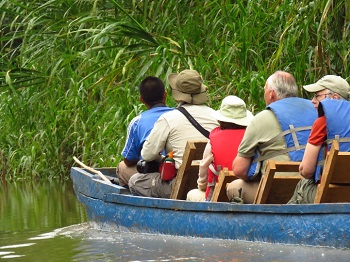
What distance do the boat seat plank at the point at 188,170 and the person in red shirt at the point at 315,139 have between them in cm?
120

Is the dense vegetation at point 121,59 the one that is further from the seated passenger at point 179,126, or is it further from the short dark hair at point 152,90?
the seated passenger at point 179,126

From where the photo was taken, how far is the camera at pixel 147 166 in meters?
9.08

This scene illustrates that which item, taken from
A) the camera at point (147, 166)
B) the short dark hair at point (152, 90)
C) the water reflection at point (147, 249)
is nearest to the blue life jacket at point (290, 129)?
the water reflection at point (147, 249)

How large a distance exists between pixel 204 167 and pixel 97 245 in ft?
3.39

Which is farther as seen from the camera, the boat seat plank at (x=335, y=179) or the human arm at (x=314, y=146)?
the human arm at (x=314, y=146)

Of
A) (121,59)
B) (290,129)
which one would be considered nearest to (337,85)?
(290,129)

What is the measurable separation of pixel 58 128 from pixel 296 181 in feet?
24.0

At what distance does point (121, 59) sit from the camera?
13047mm

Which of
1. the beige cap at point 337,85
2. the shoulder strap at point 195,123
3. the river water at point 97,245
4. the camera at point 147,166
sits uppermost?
the beige cap at point 337,85

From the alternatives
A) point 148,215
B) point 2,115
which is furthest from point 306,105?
point 2,115

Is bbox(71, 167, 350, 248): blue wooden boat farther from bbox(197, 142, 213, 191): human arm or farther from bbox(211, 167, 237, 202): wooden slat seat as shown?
bbox(197, 142, 213, 191): human arm

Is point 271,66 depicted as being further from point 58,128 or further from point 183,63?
point 58,128

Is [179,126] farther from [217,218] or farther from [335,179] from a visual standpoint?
[335,179]

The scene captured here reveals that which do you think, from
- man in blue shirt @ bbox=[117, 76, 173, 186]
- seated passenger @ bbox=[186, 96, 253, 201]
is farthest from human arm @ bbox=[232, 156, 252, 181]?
man in blue shirt @ bbox=[117, 76, 173, 186]
